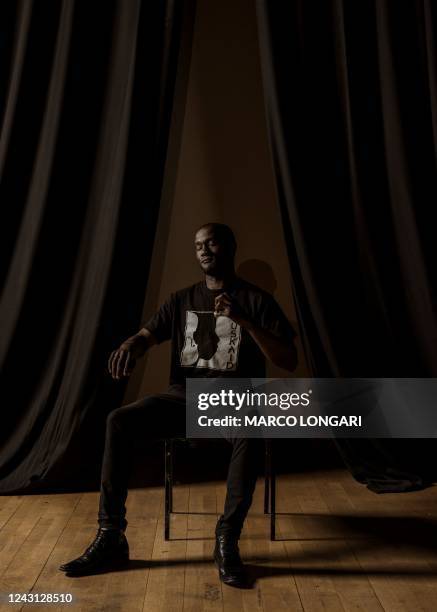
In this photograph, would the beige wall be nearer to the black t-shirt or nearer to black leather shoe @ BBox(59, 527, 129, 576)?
the black t-shirt

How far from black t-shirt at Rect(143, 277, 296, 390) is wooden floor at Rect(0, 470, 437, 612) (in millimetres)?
564

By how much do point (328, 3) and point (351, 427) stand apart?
191 cm

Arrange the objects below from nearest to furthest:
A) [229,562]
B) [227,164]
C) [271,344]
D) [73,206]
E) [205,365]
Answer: [229,562] < [271,344] < [205,365] < [73,206] < [227,164]

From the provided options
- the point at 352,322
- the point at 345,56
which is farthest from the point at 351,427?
the point at 345,56

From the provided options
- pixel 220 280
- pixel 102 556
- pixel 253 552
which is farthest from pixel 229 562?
pixel 220 280

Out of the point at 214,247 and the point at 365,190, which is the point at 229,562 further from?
the point at 365,190

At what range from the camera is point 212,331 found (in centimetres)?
260

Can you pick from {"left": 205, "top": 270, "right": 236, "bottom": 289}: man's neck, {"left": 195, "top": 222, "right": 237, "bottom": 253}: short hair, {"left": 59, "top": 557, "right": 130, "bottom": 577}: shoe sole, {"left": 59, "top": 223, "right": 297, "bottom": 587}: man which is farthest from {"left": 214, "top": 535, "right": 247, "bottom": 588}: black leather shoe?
{"left": 195, "top": 222, "right": 237, "bottom": 253}: short hair

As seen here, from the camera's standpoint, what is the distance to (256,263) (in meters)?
3.81

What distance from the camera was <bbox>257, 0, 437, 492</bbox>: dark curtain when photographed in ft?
10.2

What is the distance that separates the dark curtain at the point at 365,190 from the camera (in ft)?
10.2

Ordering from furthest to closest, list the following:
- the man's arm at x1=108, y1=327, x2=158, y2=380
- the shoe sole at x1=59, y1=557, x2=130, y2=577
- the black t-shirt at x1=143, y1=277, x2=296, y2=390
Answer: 1. the black t-shirt at x1=143, y1=277, x2=296, y2=390
2. the man's arm at x1=108, y1=327, x2=158, y2=380
3. the shoe sole at x1=59, y1=557, x2=130, y2=577

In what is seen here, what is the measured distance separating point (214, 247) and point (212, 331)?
0.30m

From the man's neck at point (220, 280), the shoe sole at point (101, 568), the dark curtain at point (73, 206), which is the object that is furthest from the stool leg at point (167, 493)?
the dark curtain at point (73, 206)
